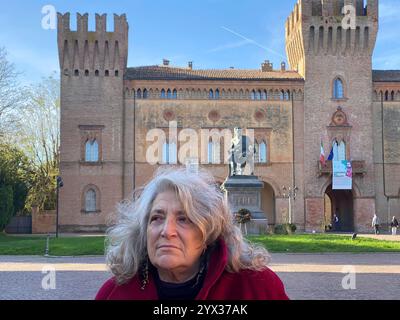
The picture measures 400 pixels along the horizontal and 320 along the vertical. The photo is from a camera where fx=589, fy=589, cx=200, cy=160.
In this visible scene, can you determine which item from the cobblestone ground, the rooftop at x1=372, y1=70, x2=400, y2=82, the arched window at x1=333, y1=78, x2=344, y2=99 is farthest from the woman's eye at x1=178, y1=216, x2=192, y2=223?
the rooftop at x1=372, y1=70, x2=400, y2=82

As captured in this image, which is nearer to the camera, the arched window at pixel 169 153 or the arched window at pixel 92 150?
the arched window at pixel 92 150

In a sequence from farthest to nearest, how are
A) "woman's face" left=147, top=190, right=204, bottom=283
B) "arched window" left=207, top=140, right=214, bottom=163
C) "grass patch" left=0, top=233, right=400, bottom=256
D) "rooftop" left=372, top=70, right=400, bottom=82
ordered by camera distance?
"rooftop" left=372, top=70, right=400, bottom=82 < "arched window" left=207, top=140, right=214, bottom=163 < "grass patch" left=0, top=233, right=400, bottom=256 < "woman's face" left=147, top=190, right=204, bottom=283

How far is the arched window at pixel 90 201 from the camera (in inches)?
1825

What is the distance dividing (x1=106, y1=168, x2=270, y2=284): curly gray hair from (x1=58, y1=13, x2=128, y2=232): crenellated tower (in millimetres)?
43162

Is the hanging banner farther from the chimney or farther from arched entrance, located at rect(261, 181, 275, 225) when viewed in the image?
the chimney

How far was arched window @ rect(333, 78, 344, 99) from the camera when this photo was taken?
48.6 m

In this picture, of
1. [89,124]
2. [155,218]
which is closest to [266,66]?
[89,124]

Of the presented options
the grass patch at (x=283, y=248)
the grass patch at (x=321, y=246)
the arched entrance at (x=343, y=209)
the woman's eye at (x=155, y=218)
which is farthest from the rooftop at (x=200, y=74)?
the woman's eye at (x=155, y=218)

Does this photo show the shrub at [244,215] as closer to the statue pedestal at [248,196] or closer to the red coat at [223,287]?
the statue pedestal at [248,196]

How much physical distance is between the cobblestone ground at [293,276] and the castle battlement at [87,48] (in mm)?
27564
